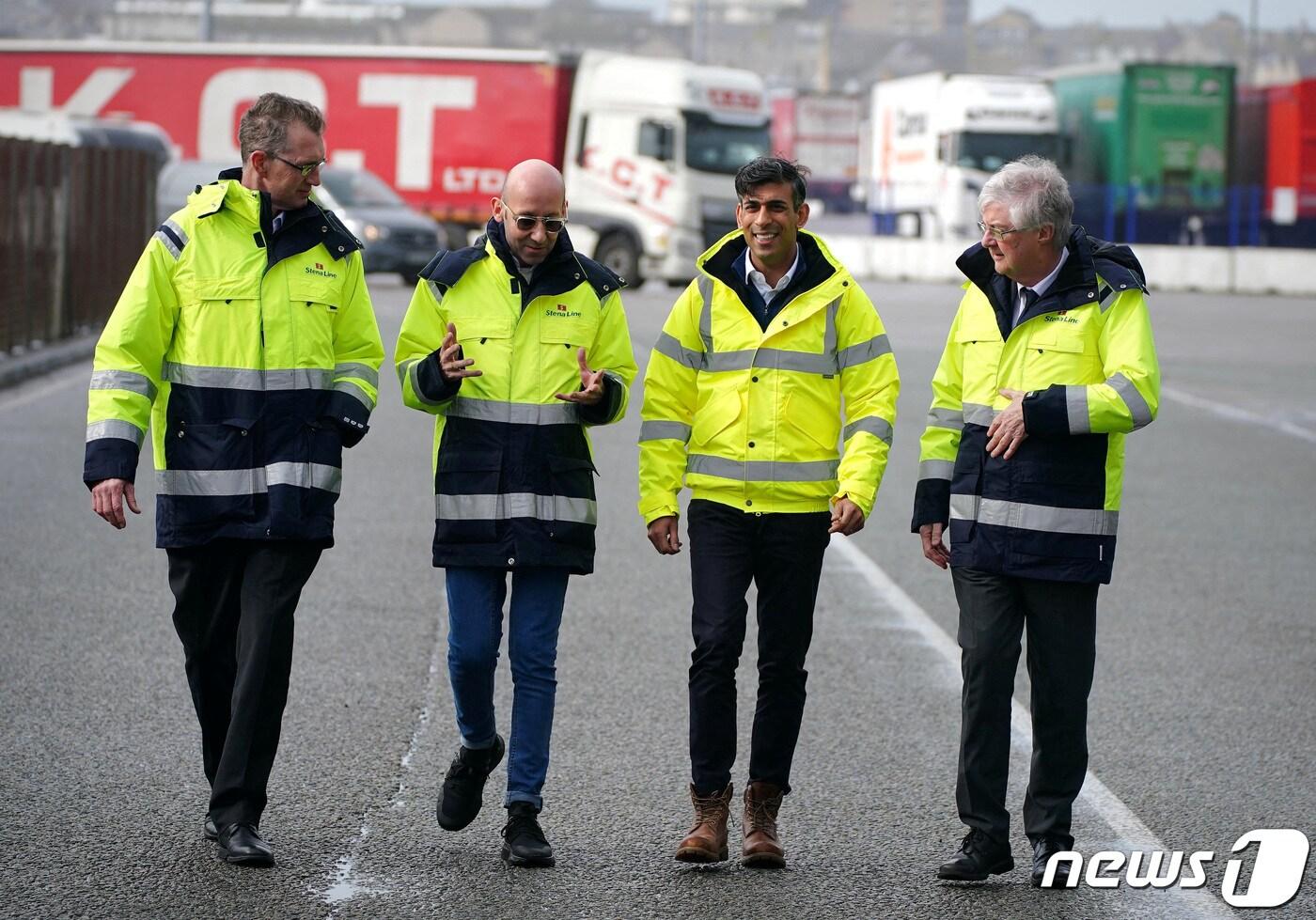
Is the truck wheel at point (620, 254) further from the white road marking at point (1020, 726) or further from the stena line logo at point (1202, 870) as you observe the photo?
the stena line logo at point (1202, 870)

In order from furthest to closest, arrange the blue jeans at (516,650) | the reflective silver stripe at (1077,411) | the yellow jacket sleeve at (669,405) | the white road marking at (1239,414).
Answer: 1. the white road marking at (1239,414)
2. the yellow jacket sleeve at (669,405)
3. the blue jeans at (516,650)
4. the reflective silver stripe at (1077,411)

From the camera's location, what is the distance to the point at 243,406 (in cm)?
508

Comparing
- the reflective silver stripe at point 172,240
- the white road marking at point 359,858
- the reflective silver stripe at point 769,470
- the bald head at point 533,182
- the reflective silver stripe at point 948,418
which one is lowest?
the white road marking at point 359,858

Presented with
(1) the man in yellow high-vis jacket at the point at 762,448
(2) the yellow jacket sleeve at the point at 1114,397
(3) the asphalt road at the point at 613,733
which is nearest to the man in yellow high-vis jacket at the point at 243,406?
(3) the asphalt road at the point at 613,733

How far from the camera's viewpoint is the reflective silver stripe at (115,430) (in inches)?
196

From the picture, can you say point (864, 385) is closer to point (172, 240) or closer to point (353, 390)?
point (353, 390)

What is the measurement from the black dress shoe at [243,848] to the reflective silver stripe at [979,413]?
2.02 metres

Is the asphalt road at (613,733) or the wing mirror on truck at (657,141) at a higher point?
the wing mirror on truck at (657,141)

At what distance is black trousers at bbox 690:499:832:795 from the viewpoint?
5.23 meters

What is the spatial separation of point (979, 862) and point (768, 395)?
4.15 feet

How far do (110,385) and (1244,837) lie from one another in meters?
3.11

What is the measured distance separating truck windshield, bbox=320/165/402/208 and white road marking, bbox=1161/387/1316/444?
15674 mm

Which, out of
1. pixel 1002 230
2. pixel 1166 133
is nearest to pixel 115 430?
pixel 1002 230

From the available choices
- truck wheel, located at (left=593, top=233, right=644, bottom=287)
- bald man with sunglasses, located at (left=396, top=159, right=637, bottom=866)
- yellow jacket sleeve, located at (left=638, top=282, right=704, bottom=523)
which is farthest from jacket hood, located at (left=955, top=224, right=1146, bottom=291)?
truck wheel, located at (left=593, top=233, right=644, bottom=287)
